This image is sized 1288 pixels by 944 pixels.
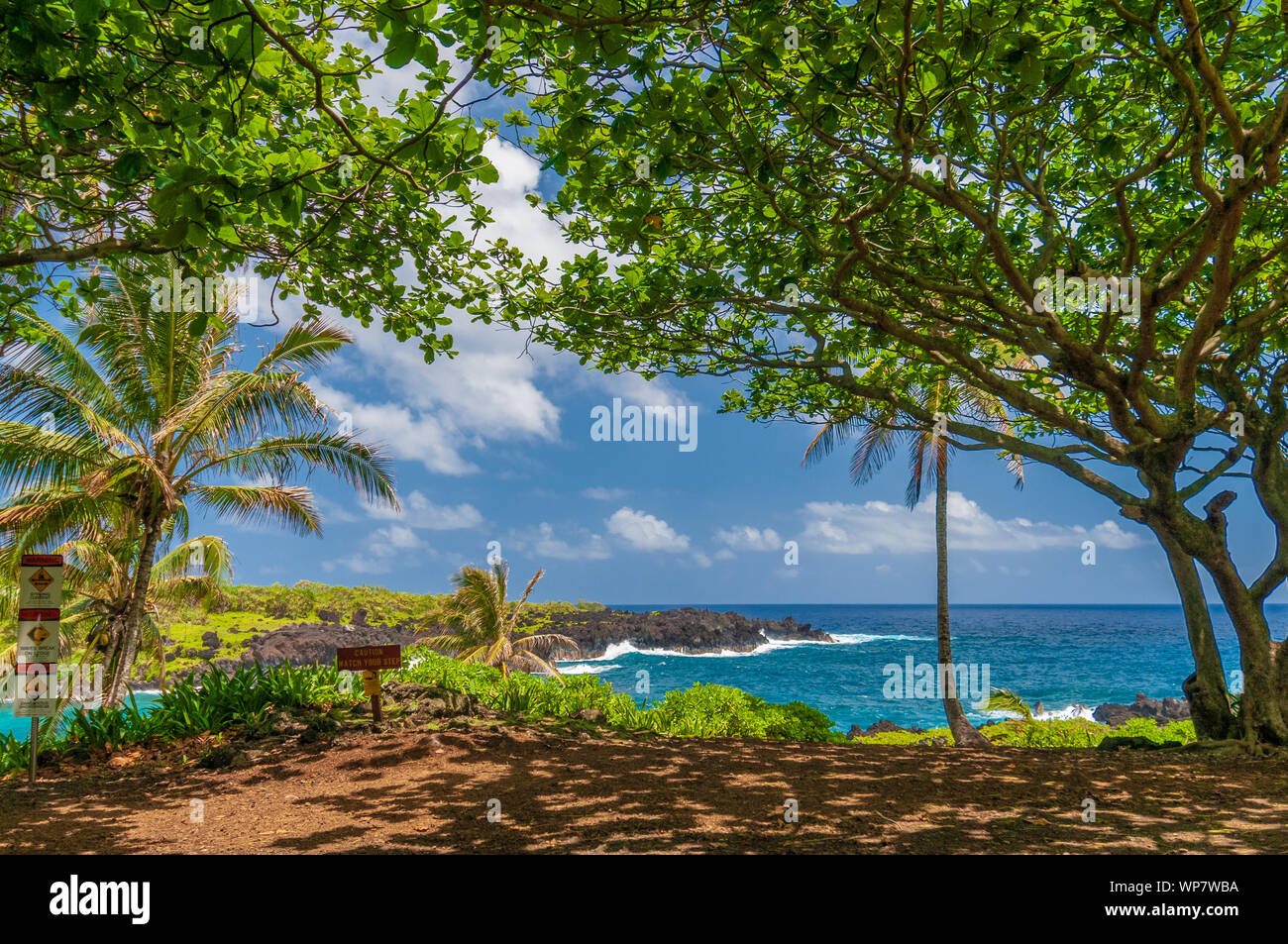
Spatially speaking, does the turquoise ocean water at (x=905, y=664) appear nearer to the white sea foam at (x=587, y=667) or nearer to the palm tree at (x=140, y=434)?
the white sea foam at (x=587, y=667)

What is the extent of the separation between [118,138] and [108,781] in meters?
6.56

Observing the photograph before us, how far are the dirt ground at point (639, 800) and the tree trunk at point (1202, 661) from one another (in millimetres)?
923

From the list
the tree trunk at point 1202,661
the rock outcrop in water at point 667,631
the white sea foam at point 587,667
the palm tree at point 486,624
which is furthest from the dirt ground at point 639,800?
the rock outcrop in water at point 667,631

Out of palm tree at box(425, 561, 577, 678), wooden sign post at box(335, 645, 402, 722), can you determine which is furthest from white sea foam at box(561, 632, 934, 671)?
wooden sign post at box(335, 645, 402, 722)

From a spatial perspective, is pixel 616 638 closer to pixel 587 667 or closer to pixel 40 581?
pixel 587 667

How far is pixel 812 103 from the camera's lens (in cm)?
508

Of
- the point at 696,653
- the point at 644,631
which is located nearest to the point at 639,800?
the point at 644,631

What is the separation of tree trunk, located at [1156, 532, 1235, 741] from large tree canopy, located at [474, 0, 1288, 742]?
5 centimetres

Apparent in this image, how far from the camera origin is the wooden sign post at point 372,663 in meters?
8.45

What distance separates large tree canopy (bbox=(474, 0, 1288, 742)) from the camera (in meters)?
4.91

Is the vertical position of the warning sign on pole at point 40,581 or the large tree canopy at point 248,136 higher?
the large tree canopy at point 248,136

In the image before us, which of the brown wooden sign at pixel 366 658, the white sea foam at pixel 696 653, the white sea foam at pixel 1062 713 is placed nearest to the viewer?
the brown wooden sign at pixel 366 658

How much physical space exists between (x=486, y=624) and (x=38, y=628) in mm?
11631
